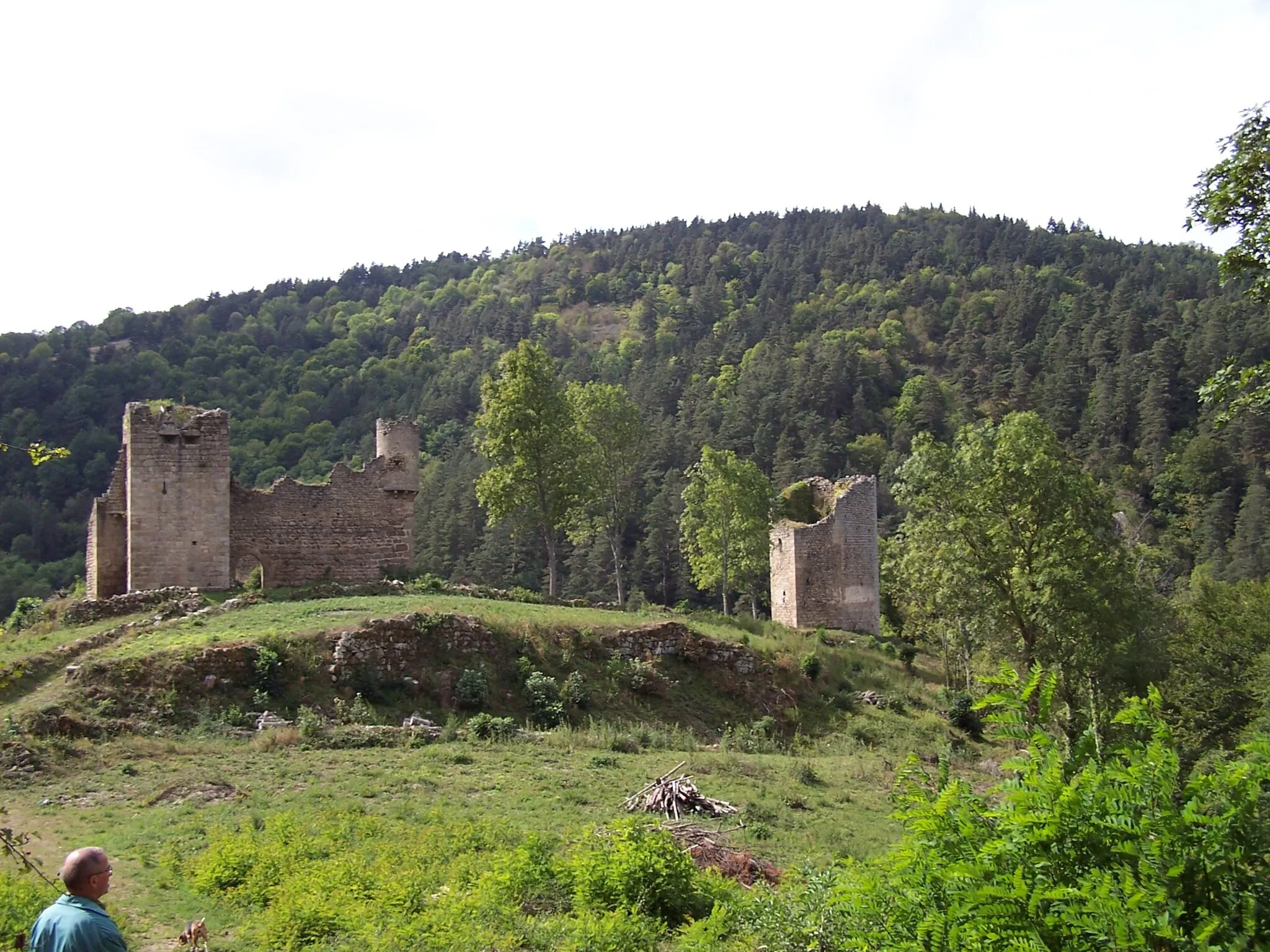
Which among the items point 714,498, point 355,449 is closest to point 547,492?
point 714,498

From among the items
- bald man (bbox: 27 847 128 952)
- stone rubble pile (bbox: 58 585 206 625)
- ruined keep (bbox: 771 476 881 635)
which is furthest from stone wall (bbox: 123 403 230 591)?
bald man (bbox: 27 847 128 952)

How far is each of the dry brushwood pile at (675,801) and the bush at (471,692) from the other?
6.72 metres

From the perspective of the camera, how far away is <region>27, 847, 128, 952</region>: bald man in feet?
19.4

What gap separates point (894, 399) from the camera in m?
94.5

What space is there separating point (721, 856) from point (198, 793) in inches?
278

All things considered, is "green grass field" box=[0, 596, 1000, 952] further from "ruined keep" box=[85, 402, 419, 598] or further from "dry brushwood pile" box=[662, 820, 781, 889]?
"ruined keep" box=[85, 402, 419, 598]

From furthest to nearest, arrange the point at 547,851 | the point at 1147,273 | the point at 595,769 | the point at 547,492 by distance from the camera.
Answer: the point at 1147,273, the point at 547,492, the point at 595,769, the point at 547,851

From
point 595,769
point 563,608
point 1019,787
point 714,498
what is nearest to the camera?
point 1019,787

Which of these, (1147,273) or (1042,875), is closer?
(1042,875)

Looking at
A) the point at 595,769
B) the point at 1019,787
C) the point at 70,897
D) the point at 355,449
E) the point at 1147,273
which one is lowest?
the point at 595,769

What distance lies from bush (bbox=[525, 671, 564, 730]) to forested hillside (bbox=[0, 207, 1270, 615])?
14094 millimetres

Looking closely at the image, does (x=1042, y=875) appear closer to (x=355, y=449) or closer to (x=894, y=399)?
(x=355, y=449)

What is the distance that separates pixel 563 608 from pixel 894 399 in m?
71.0

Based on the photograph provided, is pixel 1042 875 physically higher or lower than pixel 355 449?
lower
